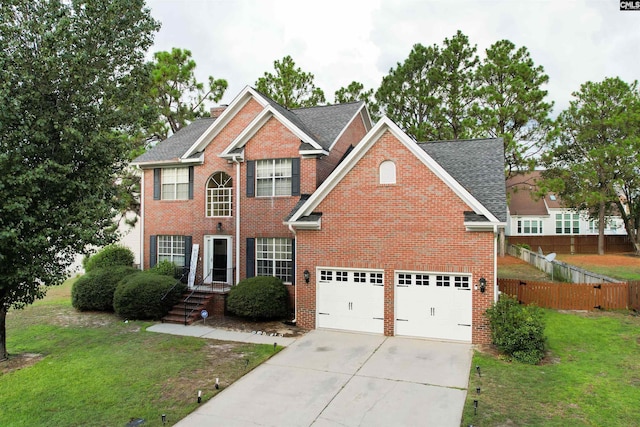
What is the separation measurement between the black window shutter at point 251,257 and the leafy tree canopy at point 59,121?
606 centimetres

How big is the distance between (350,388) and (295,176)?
9.20 meters

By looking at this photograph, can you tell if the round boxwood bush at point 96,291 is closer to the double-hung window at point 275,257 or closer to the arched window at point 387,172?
the double-hung window at point 275,257

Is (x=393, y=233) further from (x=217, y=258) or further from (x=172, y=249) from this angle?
(x=172, y=249)

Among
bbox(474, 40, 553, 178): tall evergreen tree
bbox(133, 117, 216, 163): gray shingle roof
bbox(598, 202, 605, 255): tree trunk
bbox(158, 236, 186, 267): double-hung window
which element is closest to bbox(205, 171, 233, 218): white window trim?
bbox(158, 236, 186, 267): double-hung window

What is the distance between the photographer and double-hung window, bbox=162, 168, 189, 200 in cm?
1961

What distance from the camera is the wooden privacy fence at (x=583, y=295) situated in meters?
16.7

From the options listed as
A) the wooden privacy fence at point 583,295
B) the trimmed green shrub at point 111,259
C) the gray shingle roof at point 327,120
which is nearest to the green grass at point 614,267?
the wooden privacy fence at point 583,295

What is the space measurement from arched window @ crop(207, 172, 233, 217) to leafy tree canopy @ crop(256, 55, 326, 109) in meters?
18.8

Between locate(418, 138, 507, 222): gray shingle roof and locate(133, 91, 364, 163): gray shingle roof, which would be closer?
locate(418, 138, 507, 222): gray shingle roof

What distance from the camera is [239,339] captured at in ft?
45.8

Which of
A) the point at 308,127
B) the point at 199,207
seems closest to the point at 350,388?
the point at 199,207

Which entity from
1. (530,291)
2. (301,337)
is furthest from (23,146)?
(530,291)

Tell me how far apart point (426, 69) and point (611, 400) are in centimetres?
3139

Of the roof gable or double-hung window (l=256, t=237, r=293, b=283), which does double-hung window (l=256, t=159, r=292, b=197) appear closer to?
double-hung window (l=256, t=237, r=293, b=283)
